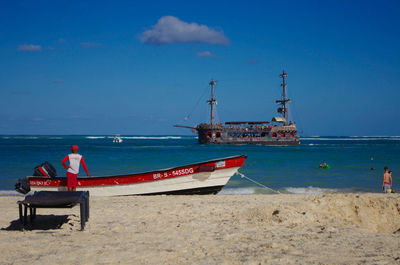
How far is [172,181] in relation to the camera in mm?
12586

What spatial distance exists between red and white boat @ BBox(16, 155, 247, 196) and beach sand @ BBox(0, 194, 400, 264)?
8.28 ft

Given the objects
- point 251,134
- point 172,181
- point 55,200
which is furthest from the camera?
point 251,134

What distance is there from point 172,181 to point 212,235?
616cm

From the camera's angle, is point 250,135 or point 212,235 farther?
point 250,135

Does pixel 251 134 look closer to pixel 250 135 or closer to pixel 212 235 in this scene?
pixel 250 135

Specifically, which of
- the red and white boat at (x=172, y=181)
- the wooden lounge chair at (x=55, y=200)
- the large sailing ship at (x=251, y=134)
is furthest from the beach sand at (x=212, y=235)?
the large sailing ship at (x=251, y=134)

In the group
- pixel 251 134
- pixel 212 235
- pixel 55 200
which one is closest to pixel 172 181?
pixel 212 235

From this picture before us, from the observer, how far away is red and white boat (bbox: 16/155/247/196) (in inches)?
486

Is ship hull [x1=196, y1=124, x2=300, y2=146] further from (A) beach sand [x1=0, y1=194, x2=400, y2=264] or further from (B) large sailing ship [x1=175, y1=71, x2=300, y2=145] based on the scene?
(A) beach sand [x1=0, y1=194, x2=400, y2=264]

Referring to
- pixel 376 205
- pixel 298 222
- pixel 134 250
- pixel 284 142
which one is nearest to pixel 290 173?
pixel 376 205

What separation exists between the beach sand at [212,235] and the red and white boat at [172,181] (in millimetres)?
2525

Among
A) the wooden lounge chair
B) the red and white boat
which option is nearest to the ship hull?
the red and white boat

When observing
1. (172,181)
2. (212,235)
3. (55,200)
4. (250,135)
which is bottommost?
(212,235)

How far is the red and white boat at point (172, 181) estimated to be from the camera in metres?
12.3
